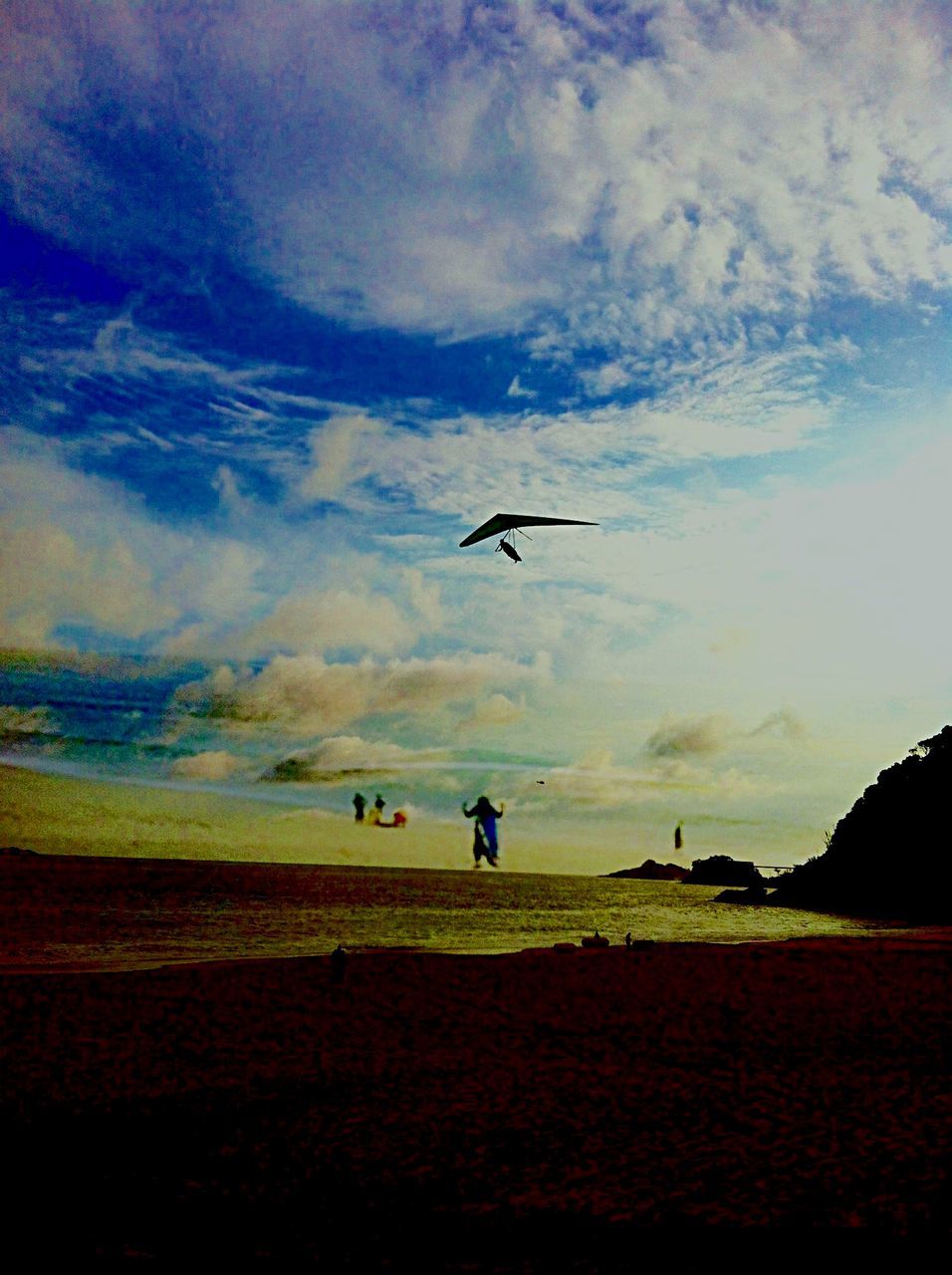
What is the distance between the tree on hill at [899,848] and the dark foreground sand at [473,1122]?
27.0 meters

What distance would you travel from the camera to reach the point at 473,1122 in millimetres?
5988

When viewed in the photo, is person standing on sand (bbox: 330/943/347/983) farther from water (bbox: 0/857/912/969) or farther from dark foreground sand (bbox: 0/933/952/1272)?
water (bbox: 0/857/912/969)

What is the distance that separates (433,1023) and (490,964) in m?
3.50

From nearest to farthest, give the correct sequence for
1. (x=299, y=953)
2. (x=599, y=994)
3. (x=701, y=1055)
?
(x=701, y=1055) < (x=599, y=994) < (x=299, y=953)

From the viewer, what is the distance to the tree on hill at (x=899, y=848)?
116 ft

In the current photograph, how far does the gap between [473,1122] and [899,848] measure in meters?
35.6

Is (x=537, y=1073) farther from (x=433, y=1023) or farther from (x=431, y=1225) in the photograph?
(x=431, y=1225)

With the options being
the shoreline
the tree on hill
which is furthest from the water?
the tree on hill

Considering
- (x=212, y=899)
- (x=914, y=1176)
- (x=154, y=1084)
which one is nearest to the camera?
(x=914, y=1176)

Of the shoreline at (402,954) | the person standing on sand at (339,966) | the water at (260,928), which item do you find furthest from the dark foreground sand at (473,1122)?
the water at (260,928)

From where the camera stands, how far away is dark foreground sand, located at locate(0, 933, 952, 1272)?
4285 mm

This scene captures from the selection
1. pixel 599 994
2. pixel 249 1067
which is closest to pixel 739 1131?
pixel 249 1067

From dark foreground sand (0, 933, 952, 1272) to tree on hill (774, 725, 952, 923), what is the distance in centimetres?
2697

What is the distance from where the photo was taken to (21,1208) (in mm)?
4520
